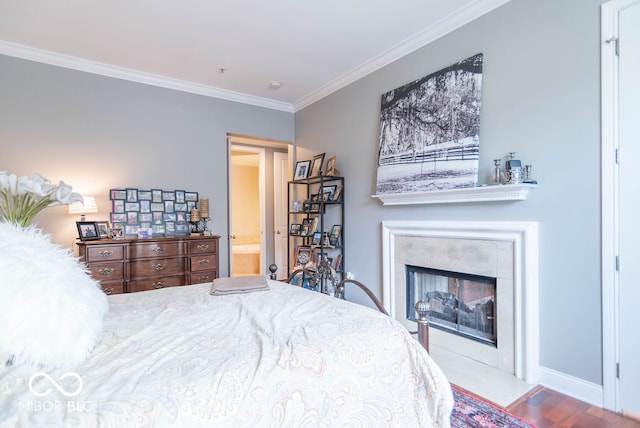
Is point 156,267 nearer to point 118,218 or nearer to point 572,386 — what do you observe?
point 118,218

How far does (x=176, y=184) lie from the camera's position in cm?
402

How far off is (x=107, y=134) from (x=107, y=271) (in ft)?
5.08

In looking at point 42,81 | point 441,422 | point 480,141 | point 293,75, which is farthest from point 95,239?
point 480,141

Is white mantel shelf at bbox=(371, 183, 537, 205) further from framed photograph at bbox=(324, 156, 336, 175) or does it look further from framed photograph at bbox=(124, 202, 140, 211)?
framed photograph at bbox=(124, 202, 140, 211)

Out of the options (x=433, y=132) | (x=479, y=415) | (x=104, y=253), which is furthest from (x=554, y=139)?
(x=104, y=253)

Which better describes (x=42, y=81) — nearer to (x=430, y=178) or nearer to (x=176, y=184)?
(x=176, y=184)

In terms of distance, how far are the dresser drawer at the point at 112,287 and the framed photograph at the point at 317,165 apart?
251 cm

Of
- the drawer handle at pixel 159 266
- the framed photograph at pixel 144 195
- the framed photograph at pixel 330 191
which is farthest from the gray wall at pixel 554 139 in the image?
the framed photograph at pixel 144 195

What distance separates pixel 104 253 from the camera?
3096 mm

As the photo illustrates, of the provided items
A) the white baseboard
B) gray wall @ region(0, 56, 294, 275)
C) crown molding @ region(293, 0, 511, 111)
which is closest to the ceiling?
crown molding @ region(293, 0, 511, 111)

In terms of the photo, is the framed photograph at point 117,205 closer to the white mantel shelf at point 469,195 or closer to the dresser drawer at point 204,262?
the dresser drawer at point 204,262

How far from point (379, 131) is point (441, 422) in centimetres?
279

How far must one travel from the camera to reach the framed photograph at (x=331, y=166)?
395 centimetres

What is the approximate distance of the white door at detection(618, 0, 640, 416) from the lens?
1854 mm
